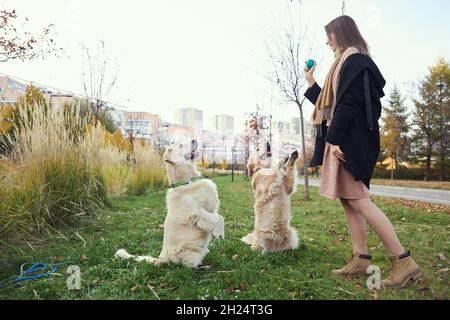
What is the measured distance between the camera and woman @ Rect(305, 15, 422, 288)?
94.6 inches

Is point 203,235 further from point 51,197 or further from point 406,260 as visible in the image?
point 51,197

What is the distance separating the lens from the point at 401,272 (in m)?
2.36

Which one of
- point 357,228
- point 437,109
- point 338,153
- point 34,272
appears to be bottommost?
point 34,272

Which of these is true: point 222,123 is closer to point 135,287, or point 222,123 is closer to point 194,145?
point 194,145

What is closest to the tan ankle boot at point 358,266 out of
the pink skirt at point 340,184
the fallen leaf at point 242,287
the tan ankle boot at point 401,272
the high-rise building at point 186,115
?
the tan ankle boot at point 401,272

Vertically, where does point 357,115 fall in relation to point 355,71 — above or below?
below

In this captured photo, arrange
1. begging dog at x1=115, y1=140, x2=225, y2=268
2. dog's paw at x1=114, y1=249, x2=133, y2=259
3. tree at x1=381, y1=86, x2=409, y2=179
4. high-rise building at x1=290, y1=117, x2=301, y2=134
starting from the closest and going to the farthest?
begging dog at x1=115, y1=140, x2=225, y2=268 < dog's paw at x1=114, y1=249, x2=133, y2=259 < high-rise building at x1=290, y1=117, x2=301, y2=134 < tree at x1=381, y1=86, x2=409, y2=179

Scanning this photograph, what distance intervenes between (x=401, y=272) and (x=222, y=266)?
1371 millimetres

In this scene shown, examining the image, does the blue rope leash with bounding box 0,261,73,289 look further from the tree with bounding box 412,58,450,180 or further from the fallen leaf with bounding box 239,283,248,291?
the tree with bounding box 412,58,450,180

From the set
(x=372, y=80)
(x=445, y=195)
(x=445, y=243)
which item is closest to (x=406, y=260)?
(x=372, y=80)

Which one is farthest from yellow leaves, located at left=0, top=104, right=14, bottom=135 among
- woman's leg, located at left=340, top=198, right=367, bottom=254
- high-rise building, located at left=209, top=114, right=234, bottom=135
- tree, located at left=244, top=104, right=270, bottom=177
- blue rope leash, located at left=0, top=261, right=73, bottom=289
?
tree, located at left=244, top=104, right=270, bottom=177

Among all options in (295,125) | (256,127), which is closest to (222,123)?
(256,127)

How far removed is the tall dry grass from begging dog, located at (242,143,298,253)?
2.36 metres
